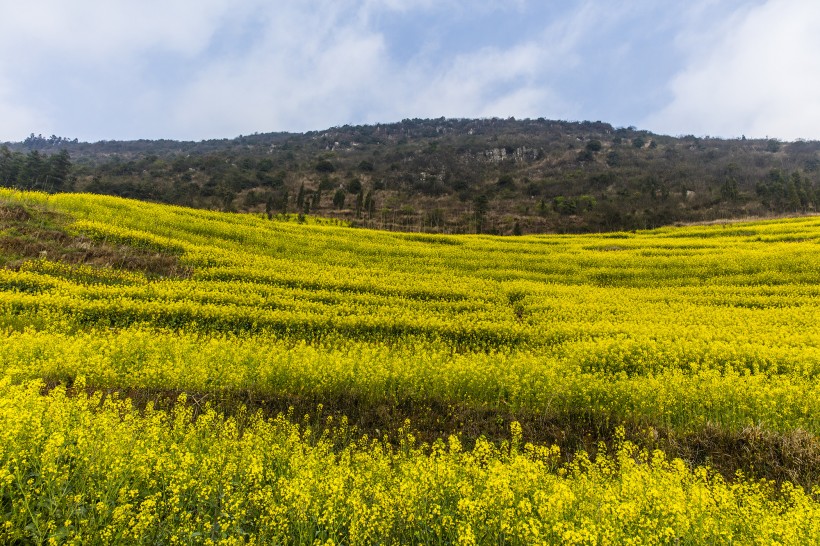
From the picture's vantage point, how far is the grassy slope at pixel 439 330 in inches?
361

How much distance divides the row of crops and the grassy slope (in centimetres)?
10

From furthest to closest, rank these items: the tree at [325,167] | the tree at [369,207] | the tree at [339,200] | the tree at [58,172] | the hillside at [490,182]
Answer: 1. the tree at [325,167]
2. the tree at [339,200]
3. the tree at [369,207]
4. the hillside at [490,182]
5. the tree at [58,172]

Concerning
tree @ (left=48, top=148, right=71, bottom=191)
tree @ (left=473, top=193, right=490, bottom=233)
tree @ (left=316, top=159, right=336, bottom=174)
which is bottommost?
tree @ (left=473, top=193, right=490, bottom=233)

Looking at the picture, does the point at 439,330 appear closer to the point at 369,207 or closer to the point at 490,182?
the point at 369,207

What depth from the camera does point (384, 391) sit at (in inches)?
Result: 393

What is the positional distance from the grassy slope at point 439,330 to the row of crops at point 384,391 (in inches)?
3.8

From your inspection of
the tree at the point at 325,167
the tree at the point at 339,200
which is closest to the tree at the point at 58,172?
the tree at the point at 339,200

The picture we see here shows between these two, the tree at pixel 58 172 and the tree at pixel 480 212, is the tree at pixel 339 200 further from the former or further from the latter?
the tree at pixel 58 172

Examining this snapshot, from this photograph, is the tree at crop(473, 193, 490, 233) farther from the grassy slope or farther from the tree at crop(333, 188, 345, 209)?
the grassy slope

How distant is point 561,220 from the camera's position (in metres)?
75.9

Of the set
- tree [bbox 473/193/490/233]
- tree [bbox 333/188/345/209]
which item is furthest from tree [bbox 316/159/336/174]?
tree [bbox 473/193/490/233]

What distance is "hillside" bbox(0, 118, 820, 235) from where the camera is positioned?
73.2 m

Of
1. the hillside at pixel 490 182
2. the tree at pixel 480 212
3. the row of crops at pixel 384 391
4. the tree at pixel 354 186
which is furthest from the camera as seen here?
the tree at pixel 354 186

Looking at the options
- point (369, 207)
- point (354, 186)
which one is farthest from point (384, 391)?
point (354, 186)
